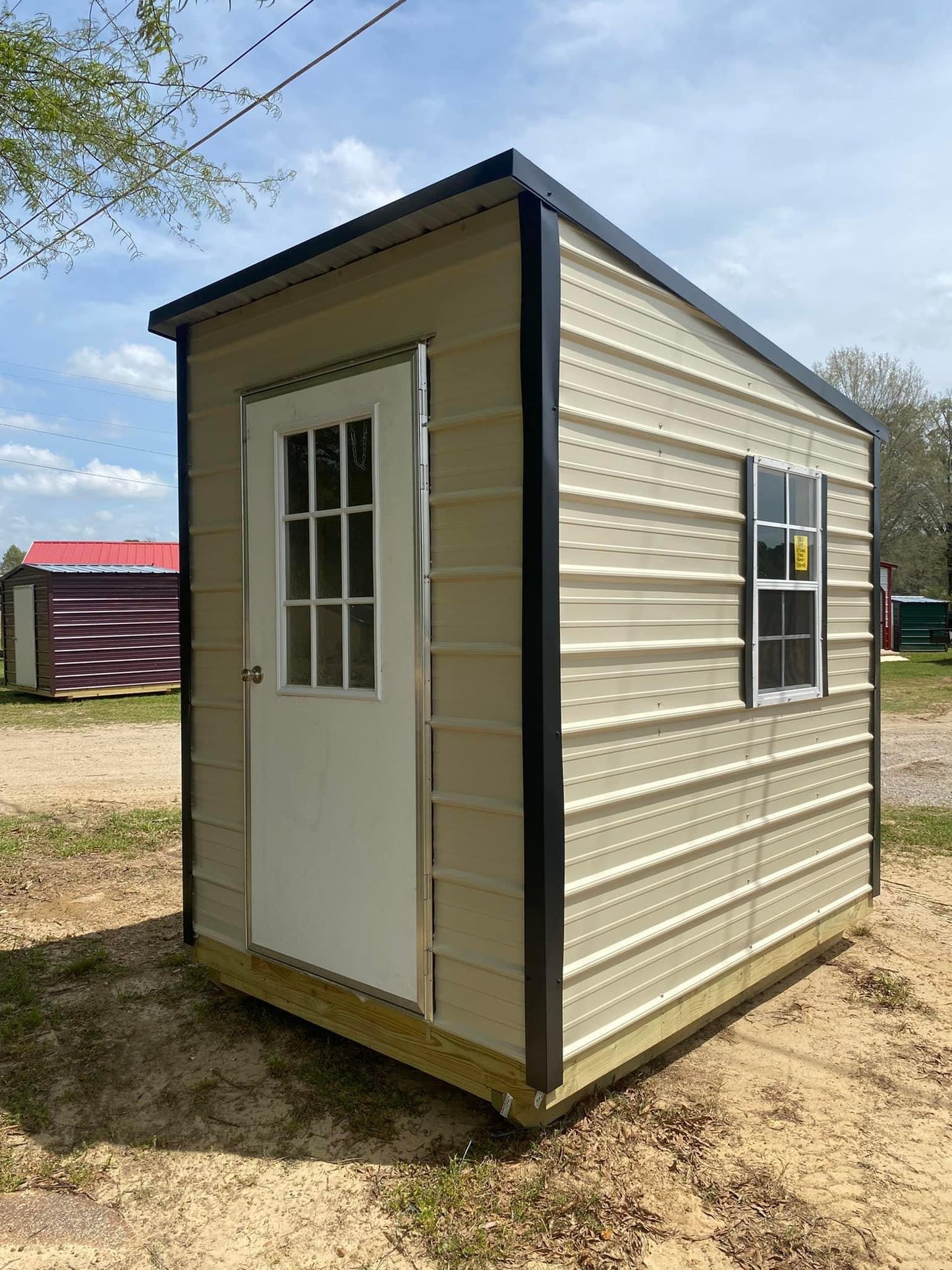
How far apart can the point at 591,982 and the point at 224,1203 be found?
1.17 meters

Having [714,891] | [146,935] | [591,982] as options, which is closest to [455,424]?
[591,982]

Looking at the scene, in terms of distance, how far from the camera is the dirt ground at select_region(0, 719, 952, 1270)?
2.25 meters

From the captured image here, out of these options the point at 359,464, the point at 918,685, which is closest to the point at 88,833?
the point at 359,464

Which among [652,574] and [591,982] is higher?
[652,574]

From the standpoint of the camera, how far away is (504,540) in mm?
2635

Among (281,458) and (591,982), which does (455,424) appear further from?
(591,982)

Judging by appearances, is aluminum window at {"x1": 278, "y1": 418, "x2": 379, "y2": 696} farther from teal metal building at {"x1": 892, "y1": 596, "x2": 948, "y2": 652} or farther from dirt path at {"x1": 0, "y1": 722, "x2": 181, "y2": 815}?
teal metal building at {"x1": 892, "y1": 596, "x2": 948, "y2": 652}

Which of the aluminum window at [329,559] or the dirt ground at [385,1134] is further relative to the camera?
the aluminum window at [329,559]

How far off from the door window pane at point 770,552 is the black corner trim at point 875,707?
1.12 m

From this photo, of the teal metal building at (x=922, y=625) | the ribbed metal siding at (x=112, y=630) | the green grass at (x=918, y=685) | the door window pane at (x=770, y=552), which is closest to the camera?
the door window pane at (x=770, y=552)

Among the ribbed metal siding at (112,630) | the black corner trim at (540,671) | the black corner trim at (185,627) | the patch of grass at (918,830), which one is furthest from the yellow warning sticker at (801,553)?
A: the ribbed metal siding at (112,630)

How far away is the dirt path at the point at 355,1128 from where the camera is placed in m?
2.27

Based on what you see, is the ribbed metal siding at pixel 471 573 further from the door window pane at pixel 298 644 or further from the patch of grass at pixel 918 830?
the patch of grass at pixel 918 830

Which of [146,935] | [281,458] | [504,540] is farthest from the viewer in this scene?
[146,935]
